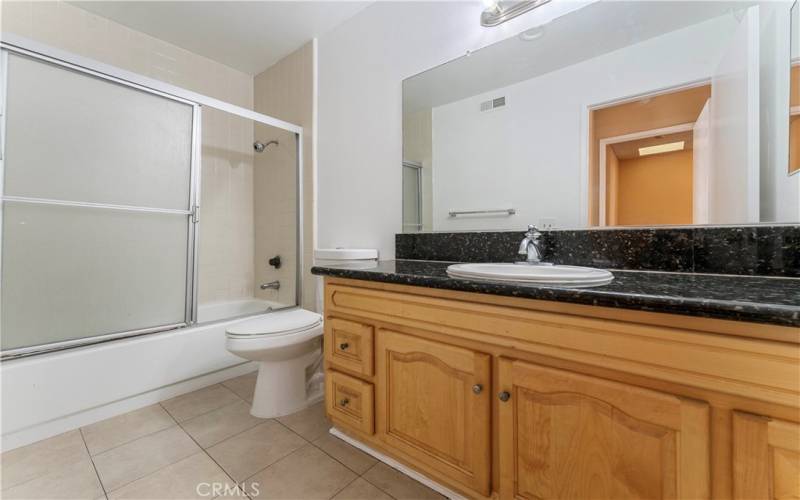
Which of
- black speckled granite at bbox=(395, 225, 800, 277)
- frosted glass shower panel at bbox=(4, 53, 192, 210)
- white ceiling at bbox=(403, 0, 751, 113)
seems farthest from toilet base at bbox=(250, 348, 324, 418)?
white ceiling at bbox=(403, 0, 751, 113)

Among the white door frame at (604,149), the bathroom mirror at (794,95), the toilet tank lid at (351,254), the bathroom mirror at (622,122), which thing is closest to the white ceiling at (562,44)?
the bathroom mirror at (622,122)

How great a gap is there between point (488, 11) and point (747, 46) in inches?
37.1

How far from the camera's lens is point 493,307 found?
913mm

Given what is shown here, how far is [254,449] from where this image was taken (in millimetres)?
1373

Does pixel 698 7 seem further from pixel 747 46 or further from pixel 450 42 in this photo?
pixel 450 42

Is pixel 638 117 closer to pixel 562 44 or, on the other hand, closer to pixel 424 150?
pixel 562 44

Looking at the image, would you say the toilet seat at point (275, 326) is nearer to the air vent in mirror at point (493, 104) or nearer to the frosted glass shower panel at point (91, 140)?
the frosted glass shower panel at point (91, 140)

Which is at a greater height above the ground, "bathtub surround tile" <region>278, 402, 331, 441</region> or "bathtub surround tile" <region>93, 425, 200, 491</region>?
"bathtub surround tile" <region>278, 402, 331, 441</region>

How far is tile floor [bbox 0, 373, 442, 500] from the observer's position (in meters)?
1.14

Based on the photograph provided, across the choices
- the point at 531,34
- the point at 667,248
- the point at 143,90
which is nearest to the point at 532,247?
the point at 667,248

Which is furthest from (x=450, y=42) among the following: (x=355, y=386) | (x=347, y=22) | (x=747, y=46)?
(x=355, y=386)

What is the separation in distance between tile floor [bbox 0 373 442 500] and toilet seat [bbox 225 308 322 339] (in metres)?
0.44

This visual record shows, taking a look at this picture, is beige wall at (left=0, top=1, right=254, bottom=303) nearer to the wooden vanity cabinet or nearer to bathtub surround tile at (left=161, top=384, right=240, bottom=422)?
bathtub surround tile at (left=161, top=384, right=240, bottom=422)

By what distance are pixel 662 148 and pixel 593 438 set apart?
0.99 metres
